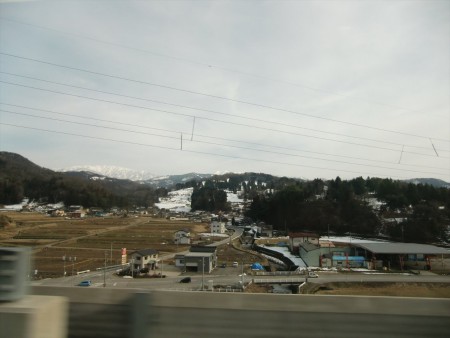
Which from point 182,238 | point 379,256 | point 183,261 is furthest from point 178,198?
point 379,256

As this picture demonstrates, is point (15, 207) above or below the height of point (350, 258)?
above

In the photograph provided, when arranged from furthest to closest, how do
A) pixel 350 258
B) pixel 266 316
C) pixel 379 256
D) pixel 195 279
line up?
pixel 350 258
pixel 195 279
pixel 379 256
pixel 266 316

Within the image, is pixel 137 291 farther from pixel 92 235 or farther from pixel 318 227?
pixel 318 227

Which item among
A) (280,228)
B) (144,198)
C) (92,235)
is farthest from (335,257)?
(144,198)

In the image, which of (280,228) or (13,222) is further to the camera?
(280,228)

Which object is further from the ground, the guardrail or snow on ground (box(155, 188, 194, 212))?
snow on ground (box(155, 188, 194, 212))

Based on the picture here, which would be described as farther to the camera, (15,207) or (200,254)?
(200,254)


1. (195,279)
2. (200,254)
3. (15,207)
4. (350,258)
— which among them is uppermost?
(15,207)

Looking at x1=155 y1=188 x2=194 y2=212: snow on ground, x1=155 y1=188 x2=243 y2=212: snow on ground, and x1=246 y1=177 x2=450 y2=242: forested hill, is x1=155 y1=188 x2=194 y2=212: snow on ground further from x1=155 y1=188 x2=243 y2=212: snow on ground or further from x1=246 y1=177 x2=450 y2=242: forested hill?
x1=246 y1=177 x2=450 y2=242: forested hill

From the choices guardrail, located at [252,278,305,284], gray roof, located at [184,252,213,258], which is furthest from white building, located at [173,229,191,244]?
guardrail, located at [252,278,305,284]

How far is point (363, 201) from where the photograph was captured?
141 ft

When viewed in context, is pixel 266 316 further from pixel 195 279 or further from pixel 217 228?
pixel 217 228

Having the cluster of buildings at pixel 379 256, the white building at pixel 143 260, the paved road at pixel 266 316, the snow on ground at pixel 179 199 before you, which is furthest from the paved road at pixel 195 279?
the snow on ground at pixel 179 199

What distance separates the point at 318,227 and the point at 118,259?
105 ft
